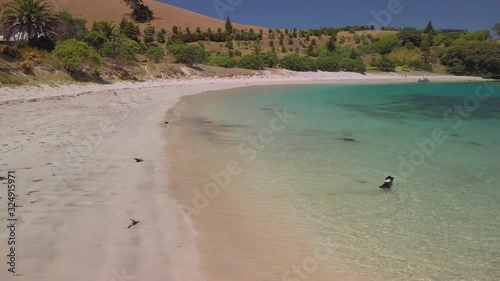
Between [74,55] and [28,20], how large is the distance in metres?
8.15

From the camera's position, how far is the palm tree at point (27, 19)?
33.2 metres

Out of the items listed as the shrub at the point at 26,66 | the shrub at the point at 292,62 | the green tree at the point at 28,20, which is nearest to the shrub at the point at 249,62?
the shrub at the point at 292,62

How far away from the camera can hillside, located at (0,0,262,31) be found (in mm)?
117625

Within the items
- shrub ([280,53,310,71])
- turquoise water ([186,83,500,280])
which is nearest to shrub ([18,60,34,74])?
turquoise water ([186,83,500,280])

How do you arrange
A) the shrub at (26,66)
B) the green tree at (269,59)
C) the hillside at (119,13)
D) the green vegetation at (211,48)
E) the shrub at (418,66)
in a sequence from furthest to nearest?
1. the hillside at (119,13)
2. the shrub at (418,66)
3. the green tree at (269,59)
4. the green vegetation at (211,48)
5. the shrub at (26,66)

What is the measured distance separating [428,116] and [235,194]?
2316cm

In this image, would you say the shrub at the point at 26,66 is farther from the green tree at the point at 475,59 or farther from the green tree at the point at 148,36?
the green tree at the point at 475,59

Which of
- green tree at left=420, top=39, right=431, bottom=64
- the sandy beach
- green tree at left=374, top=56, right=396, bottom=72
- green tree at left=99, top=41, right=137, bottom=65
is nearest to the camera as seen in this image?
the sandy beach

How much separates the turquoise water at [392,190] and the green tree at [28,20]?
79.5 ft

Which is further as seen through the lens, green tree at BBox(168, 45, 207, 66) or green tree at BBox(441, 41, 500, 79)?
green tree at BBox(441, 41, 500, 79)

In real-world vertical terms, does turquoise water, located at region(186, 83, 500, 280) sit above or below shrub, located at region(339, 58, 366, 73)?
below

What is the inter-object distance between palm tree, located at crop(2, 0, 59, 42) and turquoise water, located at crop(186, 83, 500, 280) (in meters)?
24.2

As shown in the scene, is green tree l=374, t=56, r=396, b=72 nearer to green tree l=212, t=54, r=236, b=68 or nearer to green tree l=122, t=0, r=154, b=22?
green tree l=212, t=54, r=236, b=68

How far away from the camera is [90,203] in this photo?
7355 millimetres
